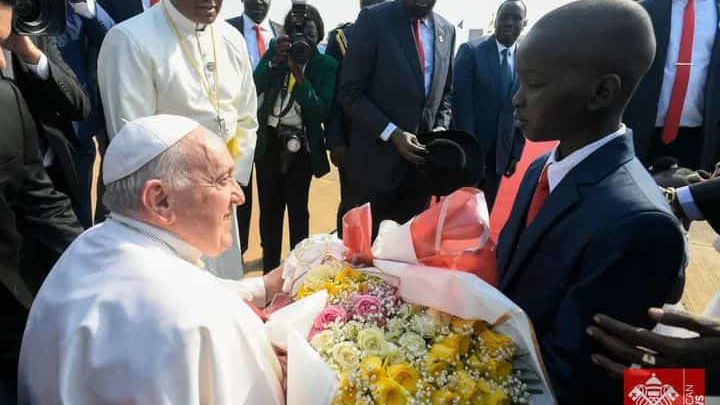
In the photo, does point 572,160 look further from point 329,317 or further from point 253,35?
point 253,35

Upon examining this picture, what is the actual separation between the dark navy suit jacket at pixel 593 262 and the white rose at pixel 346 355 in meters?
0.59

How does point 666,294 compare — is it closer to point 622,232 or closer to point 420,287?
point 622,232

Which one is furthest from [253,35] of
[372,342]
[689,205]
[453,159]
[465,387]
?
[465,387]

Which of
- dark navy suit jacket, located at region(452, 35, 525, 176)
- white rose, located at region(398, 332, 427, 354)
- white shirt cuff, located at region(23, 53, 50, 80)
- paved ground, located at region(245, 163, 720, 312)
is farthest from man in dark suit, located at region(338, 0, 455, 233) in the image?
white rose, located at region(398, 332, 427, 354)

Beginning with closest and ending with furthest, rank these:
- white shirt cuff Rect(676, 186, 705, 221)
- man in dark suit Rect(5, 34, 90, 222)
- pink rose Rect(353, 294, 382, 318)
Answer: pink rose Rect(353, 294, 382, 318) < white shirt cuff Rect(676, 186, 705, 221) < man in dark suit Rect(5, 34, 90, 222)

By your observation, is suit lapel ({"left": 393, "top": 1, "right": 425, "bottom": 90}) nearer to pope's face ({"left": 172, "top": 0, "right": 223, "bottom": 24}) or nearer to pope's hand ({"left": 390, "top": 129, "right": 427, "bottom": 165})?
pope's hand ({"left": 390, "top": 129, "right": 427, "bottom": 165})

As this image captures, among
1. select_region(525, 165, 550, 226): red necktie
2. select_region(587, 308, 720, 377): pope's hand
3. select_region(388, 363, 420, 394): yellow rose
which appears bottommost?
select_region(388, 363, 420, 394): yellow rose

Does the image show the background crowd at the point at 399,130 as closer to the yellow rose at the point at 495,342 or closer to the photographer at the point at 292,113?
the photographer at the point at 292,113

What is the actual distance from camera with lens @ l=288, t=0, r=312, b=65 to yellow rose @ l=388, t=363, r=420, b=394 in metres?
3.49

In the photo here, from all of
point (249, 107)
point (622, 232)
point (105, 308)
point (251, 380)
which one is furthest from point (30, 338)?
point (249, 107)

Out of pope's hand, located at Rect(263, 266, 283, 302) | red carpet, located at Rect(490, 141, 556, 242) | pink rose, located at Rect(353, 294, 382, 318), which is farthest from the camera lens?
red carpet, located at Rect(490, 141, 556, 242)

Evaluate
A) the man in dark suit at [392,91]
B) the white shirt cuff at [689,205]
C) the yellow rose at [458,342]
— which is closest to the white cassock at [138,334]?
the yellow rose at [458,342]

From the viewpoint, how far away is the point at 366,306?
6.31ft

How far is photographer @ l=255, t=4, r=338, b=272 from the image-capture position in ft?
15.4
